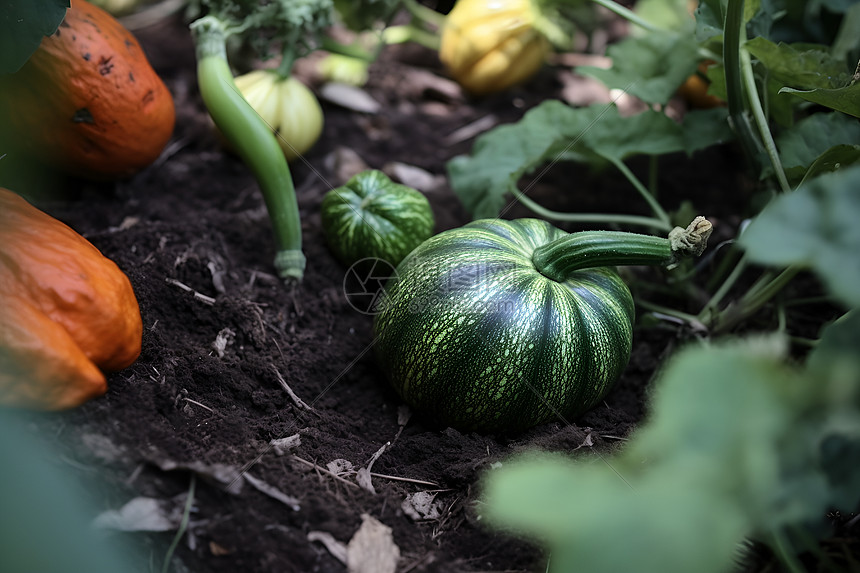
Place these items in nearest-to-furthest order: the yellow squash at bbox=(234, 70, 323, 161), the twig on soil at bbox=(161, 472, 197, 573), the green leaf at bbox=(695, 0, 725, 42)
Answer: the twig on soil at bbox=(161, 472, 197, 573) < the green leaf at bbox=(695, 0, 725, 42) < the yellow squash at bbox=(234, 70, 323, 161)

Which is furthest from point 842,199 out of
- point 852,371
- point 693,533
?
point 693,533

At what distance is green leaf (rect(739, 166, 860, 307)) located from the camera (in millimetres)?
919

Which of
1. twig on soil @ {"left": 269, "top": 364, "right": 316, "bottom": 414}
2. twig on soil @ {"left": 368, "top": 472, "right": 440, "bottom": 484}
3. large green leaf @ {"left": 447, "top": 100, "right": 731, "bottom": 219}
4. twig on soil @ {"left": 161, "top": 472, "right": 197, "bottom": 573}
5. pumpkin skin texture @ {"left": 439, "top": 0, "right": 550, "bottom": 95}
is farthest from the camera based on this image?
pumpkin skin texture @ {"left": 439, "top": 0, "right": 550, "bottom": 95}

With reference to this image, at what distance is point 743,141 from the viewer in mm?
2072

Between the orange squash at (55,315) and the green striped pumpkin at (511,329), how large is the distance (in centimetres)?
71

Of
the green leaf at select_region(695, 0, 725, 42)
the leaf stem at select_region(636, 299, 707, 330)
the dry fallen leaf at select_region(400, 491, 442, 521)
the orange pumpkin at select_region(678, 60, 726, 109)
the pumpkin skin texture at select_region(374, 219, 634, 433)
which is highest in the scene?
the green leaf at select_region(695, 0, 725, 42)

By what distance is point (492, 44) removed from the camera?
2.95m

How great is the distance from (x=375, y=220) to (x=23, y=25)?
3.60 ft

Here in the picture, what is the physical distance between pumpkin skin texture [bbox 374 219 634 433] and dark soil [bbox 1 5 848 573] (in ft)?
0.30

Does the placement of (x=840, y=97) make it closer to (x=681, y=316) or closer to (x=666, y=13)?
(x=681, y=316)

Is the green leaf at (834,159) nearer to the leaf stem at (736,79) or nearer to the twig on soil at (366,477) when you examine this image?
the leaf stem at (736,79)

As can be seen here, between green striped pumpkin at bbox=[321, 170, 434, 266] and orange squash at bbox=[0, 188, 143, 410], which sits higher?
orange squash at bbox=[0, 188, 143, 410]

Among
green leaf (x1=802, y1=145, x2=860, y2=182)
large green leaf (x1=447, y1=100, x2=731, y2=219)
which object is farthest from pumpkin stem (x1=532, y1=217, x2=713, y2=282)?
large green leaf (x1=447, y1=100, x2=731, y2=219)

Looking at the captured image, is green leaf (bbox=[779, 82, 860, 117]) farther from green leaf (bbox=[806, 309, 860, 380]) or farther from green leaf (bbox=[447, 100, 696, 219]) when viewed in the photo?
green leaf (bbox=[806, 309, 860, 380])
